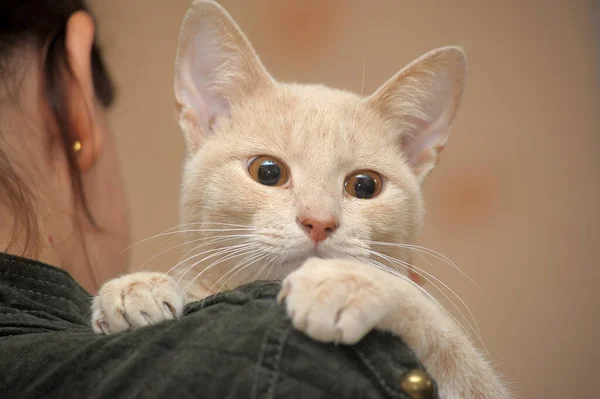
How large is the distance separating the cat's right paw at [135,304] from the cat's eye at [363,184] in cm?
39

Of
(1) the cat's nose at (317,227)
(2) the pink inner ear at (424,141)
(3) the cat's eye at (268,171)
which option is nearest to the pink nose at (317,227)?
(1) the cat's nose at (317,227)

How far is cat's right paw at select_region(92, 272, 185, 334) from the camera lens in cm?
73

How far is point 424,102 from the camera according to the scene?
112 cm

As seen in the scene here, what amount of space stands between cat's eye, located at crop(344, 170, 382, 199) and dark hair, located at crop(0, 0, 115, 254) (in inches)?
26.0

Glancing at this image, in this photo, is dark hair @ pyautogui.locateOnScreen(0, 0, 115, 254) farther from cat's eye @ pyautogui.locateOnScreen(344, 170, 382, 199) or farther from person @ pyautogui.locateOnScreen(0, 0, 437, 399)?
cat's eye @ pyautogui.locateOnScreen(344, 170, 382, 199)

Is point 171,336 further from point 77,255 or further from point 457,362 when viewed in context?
point 77,255

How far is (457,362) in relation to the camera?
749 mm

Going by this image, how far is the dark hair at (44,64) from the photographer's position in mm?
1010

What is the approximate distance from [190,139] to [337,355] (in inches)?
26.9

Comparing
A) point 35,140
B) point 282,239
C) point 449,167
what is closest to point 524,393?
point 449,167

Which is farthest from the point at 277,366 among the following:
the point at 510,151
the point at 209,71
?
the point at 510,151

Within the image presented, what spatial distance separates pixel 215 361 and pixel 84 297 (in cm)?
58

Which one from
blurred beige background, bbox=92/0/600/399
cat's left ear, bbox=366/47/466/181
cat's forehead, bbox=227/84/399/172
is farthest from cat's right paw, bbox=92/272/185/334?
blurred beige background, bbox=92/0/600/399

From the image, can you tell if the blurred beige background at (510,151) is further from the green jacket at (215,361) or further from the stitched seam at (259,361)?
the stitched seam at (259,361)
